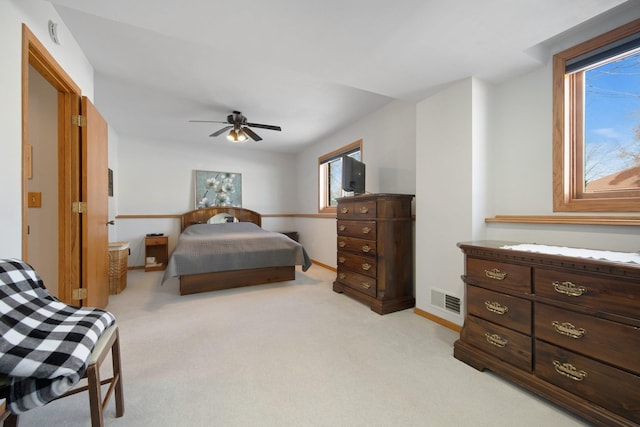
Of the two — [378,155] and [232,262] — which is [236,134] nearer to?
[232,262]

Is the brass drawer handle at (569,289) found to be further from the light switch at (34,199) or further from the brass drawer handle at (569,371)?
the light switch at (34,199)

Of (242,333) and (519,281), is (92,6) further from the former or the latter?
(519,281)

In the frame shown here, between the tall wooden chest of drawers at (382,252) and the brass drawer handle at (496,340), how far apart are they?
1053 millimetres

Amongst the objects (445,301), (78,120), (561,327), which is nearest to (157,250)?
(78,120)

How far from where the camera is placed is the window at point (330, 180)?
4.68 metres

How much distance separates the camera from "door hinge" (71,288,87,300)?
6.93 feet

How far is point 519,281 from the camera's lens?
152cm

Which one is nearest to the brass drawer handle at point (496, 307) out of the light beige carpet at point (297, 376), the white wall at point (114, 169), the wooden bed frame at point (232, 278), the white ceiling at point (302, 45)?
the light beige carpet at point (297, 376)

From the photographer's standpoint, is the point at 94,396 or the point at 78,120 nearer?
the point at 94,396

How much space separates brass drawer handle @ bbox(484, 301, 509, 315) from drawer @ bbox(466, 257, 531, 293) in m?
0.12

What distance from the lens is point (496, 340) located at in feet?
5.32

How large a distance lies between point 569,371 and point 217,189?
5.48 meters

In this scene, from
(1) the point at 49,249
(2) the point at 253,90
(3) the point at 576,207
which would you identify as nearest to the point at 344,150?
(2) the point at 253,90

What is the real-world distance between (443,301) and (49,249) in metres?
3.38
